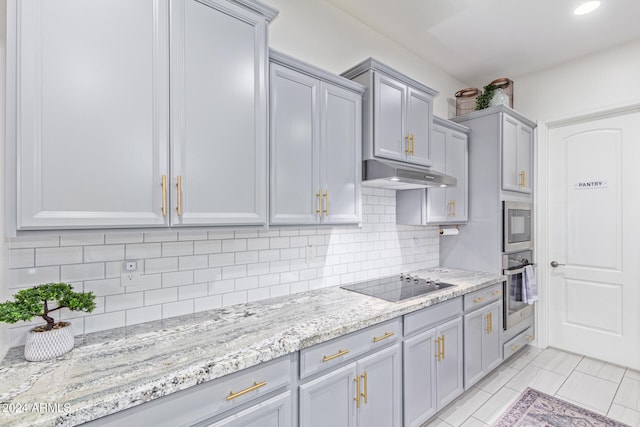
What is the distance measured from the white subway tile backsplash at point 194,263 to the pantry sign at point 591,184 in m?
2.17

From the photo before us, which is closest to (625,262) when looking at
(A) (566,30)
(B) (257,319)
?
(A) (566,30)

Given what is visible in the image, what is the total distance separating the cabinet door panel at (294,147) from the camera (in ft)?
5.65

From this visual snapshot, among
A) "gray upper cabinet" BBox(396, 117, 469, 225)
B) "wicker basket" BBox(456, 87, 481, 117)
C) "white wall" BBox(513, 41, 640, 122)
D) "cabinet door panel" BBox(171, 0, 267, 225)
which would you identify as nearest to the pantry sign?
"white wall" BBox(513, 41, 640, 122)

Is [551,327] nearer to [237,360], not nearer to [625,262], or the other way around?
[625,262]

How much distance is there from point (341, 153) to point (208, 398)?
4.93 feet

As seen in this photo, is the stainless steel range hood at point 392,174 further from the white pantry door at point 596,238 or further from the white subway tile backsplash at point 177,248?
the white pantry door at point 596,238

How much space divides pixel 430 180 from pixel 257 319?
1.57 m

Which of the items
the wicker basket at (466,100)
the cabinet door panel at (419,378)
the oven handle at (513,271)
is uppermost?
the wicker basket at (466,100)

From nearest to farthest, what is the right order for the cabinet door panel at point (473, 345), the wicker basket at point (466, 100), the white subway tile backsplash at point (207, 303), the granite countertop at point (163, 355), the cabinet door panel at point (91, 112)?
the granite countertop at point (163, 355) → the cabinet door panel at point (91, 112) → the white subway tile backsplash at point (207, 303) → the cabinet door panel at point (473, 345) → the wicker basket at point (466, 100)

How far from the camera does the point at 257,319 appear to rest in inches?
64.9

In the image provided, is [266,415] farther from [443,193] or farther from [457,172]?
[457,172]

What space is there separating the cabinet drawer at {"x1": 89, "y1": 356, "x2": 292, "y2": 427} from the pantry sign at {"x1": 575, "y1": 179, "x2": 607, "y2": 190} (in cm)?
355

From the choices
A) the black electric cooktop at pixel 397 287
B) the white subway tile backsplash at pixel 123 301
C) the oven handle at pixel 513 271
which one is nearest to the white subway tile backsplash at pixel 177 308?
the white subway tile backsplash at pixel 123 301

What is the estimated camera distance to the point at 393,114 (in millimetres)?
2277
